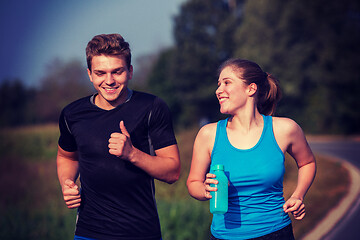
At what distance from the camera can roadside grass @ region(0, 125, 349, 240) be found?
29.7 ft

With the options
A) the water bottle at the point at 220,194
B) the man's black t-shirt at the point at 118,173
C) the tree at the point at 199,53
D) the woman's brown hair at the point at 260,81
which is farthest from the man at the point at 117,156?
the tree at the point at 199,53

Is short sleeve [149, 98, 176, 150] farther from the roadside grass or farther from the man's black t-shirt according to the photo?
the roadside grass

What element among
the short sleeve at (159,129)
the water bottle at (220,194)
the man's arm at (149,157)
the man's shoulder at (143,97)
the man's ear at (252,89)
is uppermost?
the man's ear at (252,89)

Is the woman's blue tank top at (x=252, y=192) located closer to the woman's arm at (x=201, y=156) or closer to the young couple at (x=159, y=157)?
the young couple at (x=159, y=157)

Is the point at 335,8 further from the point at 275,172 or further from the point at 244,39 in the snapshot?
the point at 275,172

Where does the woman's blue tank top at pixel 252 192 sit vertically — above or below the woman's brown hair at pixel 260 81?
below

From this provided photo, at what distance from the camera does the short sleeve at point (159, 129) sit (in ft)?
10.8

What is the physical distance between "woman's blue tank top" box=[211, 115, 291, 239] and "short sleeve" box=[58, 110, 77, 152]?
3.71 ft

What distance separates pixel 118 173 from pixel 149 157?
253 millimetres

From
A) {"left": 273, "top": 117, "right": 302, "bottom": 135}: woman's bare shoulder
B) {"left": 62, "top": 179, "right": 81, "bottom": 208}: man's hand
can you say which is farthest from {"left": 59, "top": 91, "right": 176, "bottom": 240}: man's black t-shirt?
{"left": 273, "top": 117, "right": 302, "bottom": 135}: woman's bare shoulder

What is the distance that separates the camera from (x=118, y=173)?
10.5 feet

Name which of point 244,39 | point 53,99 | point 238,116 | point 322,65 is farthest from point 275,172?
point 53,99

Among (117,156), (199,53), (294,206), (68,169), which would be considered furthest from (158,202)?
(199,53)

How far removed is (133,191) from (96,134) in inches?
18.6
